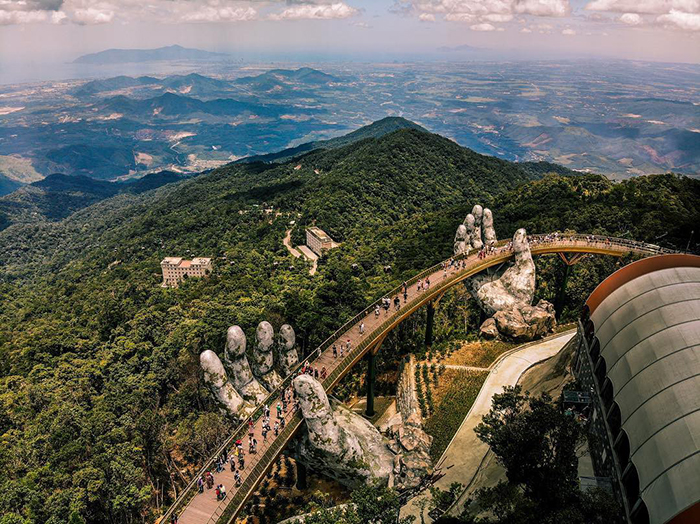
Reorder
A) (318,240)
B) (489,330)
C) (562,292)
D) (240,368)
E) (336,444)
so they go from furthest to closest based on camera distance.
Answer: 1. (318,240)
2. (562,292)
3. (489,330)
4. (240,368)
5. (336,444)

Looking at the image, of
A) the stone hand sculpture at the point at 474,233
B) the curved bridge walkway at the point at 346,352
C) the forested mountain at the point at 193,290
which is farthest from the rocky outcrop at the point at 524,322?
the forested mountain at the point at 193,290

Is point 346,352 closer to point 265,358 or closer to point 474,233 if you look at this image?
point 265,358

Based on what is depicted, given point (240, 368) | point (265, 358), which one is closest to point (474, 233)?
point (265, 358)

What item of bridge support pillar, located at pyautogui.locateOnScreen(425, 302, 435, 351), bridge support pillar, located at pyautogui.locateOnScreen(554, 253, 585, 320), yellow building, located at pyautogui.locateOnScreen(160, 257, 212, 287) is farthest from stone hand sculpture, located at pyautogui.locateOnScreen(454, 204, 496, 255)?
yellow building, located at pyautogui.locateOnScreen(160, 257, 212, 287)

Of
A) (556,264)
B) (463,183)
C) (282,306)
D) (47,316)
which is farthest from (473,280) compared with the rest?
(463,183)

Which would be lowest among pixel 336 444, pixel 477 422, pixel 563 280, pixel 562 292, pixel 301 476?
pixel 301 476
